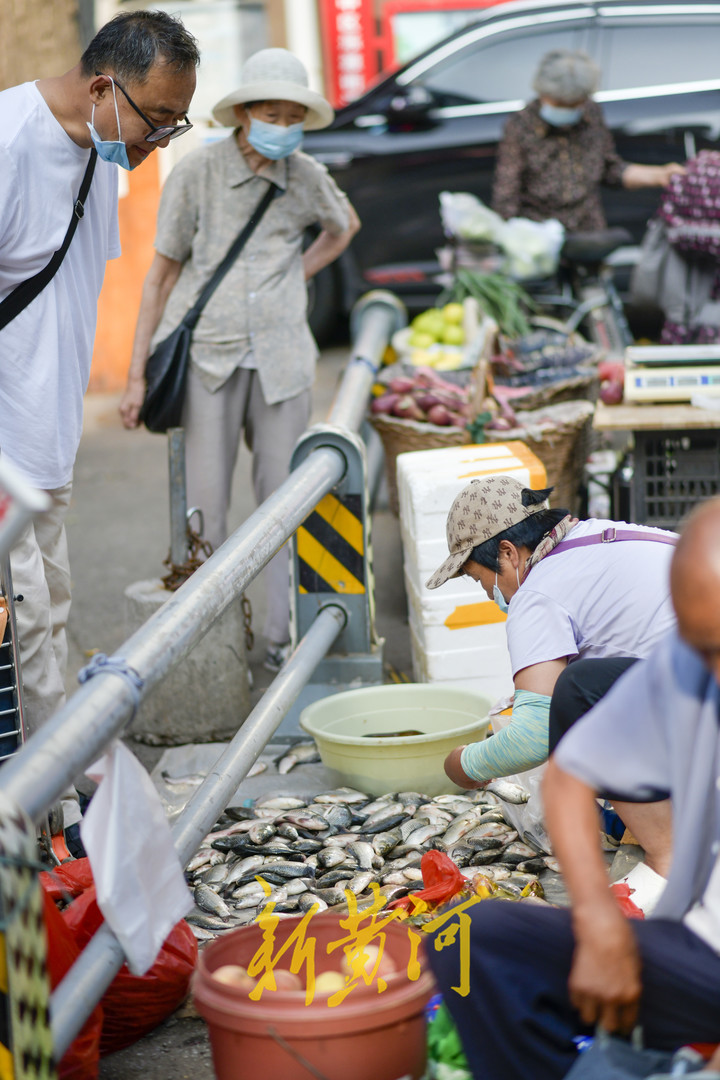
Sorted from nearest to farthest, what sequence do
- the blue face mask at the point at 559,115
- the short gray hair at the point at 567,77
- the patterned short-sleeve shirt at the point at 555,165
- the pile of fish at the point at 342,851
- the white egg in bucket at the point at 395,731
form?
the pile of fish at the point at 342,851
the white egg in bucket at the point at 395,731
the short gray hair at the point at 567,77
the blue face mask at the point at 559,115
the patterned short-sleeve shirt at the point at 555,165

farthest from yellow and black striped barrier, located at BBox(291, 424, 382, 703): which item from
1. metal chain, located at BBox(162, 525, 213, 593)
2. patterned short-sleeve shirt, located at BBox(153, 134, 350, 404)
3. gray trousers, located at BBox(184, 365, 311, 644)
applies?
patterned short-sleeve shirt, located at BBox(153, 134, 350, 404)

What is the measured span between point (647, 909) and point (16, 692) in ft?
5.13

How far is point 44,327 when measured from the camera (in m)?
3.22

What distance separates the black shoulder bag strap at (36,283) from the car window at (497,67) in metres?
5.81

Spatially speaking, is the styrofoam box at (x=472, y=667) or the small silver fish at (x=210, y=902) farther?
the styrofoam box at (x=472, y=667)

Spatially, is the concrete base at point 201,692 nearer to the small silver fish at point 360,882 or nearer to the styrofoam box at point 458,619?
the styrofoam box at point 458,619

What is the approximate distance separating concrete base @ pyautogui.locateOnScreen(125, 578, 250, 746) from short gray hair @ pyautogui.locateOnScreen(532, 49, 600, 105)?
12.0 ft

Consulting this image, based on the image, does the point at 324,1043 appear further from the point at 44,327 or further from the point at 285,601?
the point at 285,601

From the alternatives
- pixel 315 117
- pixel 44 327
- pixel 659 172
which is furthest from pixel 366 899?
pixel 659 172

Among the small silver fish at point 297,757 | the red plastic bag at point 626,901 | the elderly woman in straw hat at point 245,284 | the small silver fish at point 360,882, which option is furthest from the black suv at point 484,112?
the red plastic bag at point 626,901

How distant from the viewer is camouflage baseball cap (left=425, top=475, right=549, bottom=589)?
306 cm

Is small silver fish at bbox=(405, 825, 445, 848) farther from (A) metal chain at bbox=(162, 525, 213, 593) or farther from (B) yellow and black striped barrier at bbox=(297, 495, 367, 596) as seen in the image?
(A) metal chain at bbox=(162, 525, 213, 593)

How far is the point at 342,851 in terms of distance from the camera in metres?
3.37

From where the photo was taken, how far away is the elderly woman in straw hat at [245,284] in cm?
457
